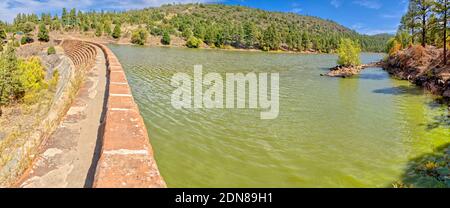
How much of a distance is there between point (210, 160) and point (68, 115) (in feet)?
11.5

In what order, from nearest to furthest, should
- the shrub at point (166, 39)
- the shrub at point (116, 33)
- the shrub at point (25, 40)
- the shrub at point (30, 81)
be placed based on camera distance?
the shrub at point (30, 81) → the shrub at point (25, 40) → the shrub at point (166, 39) → the shrub at point (116, 33)

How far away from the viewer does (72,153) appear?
17.4 feet

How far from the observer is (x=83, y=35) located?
97.4m

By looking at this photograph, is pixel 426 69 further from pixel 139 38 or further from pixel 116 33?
pixel 116 33

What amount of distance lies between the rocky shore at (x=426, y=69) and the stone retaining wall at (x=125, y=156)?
17266mm

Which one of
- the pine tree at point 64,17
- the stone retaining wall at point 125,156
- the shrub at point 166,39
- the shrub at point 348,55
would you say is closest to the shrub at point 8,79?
the stone retaining wall at point 125,156

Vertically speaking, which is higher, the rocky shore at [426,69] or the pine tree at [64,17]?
the pine tree at [64,17]

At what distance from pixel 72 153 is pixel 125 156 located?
1.69m

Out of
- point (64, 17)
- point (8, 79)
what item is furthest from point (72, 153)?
point (64, 17)

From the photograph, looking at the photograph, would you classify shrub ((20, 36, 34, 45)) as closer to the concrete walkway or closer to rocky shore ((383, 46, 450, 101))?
rocky shore ((383, 46, 450, 101))

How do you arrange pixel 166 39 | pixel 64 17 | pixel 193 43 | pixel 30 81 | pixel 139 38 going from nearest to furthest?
pixel 30 81, pixel 193 43, pixel 139 38, pixel 166 39, pixel 64 17

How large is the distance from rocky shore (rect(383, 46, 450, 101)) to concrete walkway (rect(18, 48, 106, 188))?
17.6 metres

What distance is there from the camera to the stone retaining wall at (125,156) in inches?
142

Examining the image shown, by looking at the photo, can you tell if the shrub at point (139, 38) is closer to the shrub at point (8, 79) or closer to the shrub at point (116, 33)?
the shrub at point (116, 33)
